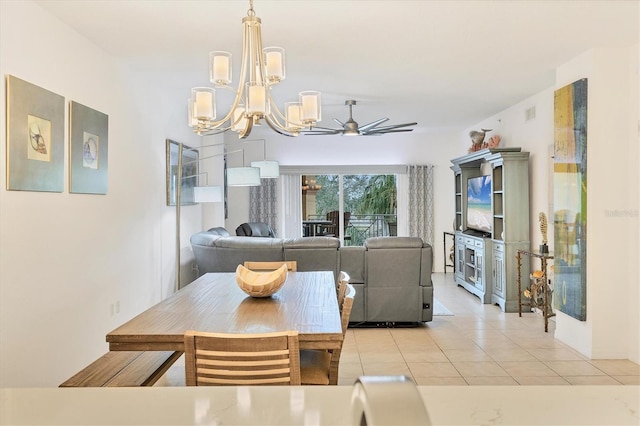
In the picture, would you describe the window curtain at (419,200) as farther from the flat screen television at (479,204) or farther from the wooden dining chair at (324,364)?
the wooden dining chair at (324,364)

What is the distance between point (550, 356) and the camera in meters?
4.09

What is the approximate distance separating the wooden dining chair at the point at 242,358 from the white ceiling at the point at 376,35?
2150mm

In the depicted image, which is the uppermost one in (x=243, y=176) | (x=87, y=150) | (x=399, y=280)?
(x=87, y=150)

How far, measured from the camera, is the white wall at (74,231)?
9.37 feet

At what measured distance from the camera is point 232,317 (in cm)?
238

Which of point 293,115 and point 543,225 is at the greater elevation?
point 293,115

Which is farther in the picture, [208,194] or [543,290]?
[208,194]

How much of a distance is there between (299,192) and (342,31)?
5900 millimetres

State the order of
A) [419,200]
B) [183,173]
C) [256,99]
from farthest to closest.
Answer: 1. [419,200]
2. [183,173]
3. [256,99]

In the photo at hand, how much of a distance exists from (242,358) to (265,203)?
24.2ft

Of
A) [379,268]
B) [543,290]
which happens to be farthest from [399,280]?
[543,290]

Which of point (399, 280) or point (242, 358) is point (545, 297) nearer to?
point (399, 280)

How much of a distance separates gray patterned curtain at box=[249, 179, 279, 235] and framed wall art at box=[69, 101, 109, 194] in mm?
5090

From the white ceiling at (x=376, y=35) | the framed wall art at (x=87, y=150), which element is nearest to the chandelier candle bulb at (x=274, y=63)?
the white ceiling at (x=376, y=35)
